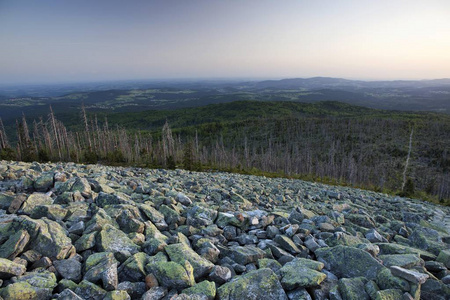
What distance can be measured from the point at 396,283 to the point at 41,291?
24.6 ft

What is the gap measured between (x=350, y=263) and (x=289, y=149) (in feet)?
435

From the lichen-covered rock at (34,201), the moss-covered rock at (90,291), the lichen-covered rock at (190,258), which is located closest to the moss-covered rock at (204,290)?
the lichen-covered rock at (190,258)

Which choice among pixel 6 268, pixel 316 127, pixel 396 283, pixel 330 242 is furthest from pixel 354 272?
pixel 316 127

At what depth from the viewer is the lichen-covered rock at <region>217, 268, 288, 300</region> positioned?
4988 millimetres

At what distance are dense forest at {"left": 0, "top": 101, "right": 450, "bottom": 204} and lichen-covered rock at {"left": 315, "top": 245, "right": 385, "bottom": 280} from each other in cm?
5261

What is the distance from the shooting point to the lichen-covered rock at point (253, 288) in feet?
A: 16.4

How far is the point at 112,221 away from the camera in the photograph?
24.8 feet

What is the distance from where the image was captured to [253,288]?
201 inches

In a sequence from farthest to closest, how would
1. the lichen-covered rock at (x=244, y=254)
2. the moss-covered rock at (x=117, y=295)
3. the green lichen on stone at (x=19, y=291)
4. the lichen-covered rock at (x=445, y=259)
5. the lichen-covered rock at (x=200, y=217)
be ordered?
the lichen-covered rock at (x=200, y=217), the lichen-covered rock at (x=445, y=259), the lichen-covered rock at (x=244, y=254), the moss-covered rock at (x=117, y=295), the green lichen on stone at (x=19, y=291)

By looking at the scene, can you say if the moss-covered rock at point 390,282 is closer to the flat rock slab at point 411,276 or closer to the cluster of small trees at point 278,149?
the flat rock slab at point 411,276

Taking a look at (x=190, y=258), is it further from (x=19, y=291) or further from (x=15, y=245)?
(x=15, y=245)

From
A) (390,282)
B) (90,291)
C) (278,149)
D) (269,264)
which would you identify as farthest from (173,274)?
(278,149)

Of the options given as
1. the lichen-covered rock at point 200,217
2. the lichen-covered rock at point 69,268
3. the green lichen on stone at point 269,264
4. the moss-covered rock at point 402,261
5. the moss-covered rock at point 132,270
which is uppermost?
the lichen-covered rock at point 69,268

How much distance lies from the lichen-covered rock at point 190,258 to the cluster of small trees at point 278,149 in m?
52.5
